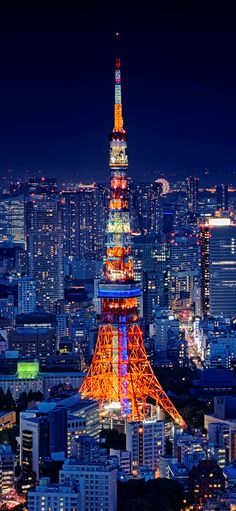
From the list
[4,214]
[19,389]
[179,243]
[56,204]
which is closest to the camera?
[19,389]

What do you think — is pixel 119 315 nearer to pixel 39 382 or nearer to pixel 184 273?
pixel 39 382

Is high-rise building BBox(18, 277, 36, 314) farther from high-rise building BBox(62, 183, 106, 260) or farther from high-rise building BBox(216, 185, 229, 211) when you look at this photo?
high-rise building BBox(216, 185, 229, 211)

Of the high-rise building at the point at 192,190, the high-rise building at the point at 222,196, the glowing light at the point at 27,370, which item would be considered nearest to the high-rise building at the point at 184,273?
the high-rise building at the point at 222,196

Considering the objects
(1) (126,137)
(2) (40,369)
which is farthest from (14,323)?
(1) (126,137)

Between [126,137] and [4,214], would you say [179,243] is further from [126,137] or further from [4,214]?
[126,137]

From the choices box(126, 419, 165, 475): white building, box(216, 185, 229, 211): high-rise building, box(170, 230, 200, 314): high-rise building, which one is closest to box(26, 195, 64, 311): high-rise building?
box(170, 230, 200, 314): high-rise building

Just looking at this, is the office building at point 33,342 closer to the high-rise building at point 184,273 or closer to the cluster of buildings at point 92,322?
the cluster of buildings at point 92,322
